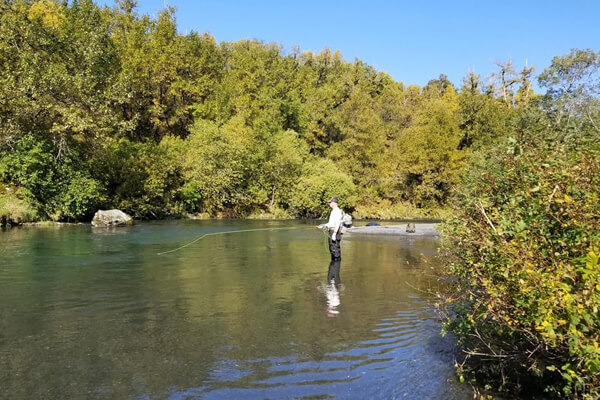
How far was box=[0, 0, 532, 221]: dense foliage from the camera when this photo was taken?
33188mm

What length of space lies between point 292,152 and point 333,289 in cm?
3484

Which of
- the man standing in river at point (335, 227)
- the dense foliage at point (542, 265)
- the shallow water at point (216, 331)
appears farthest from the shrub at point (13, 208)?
the dense foliage at point (542, 265)

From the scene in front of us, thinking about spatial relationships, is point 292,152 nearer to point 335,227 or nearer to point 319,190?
point 319,190

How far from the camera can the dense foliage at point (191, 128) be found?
33.2 m

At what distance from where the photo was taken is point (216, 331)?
27.5 ft

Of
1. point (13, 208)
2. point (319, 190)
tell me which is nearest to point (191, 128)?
point (319, 190)

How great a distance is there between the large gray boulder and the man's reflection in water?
22.1 metres

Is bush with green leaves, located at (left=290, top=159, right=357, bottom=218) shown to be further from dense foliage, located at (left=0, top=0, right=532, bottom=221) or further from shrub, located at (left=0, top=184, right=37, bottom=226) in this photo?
shrub, located at (left=0, top=184, right=37, bottom=226)

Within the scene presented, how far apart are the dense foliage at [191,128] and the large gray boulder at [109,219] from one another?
293 centimetres

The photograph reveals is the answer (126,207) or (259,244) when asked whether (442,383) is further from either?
(126,207)

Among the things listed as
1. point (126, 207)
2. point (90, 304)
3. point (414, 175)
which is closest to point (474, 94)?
point (414, 175)

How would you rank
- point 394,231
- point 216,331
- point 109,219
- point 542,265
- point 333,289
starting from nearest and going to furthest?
point 542,265
point 216,331
point 333,289
point 394,231
point 109,219

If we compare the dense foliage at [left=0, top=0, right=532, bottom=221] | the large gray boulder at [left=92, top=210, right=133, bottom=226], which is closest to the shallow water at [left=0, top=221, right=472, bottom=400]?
the large gray boulder at [left=92, top=210, right=133, bottom=226]

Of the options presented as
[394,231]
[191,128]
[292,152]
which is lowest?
[394,231]
